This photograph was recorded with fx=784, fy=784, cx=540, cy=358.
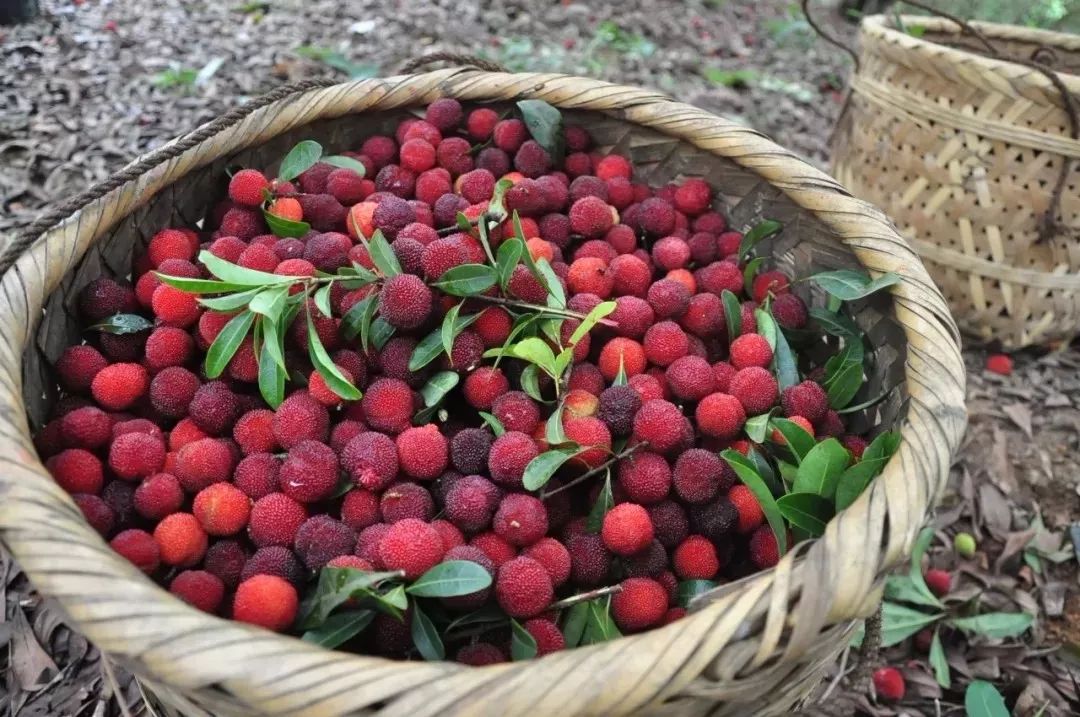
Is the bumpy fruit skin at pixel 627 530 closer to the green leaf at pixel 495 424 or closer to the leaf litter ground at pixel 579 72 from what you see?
the green leaf at pixel 495 424

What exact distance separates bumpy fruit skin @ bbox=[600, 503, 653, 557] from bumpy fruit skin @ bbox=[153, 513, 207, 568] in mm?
401

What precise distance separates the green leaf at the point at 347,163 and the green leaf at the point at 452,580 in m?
0.68

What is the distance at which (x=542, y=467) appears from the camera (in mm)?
780

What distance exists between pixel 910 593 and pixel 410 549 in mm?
984

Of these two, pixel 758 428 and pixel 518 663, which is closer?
pixel 518 663

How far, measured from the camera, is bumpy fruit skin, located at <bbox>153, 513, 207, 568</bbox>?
741 millimetres

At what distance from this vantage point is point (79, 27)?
2486 mm

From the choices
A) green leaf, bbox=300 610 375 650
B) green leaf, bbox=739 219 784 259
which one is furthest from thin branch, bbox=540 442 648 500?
green leaf, bbox=739 219 784 259

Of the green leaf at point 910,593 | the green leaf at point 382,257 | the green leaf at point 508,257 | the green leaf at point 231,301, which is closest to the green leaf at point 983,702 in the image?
the green leaf at point 910,593

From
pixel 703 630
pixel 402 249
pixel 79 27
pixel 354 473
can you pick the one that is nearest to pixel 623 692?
pixel 703 630

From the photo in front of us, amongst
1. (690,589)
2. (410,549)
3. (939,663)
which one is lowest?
(939,663)

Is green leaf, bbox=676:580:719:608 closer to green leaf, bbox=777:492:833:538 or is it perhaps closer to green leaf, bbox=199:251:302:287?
green leaf, bbox=777:492:833:538

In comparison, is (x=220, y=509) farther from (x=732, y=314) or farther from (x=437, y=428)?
(x=732, y=314)

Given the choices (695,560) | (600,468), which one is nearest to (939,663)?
(695,560)
